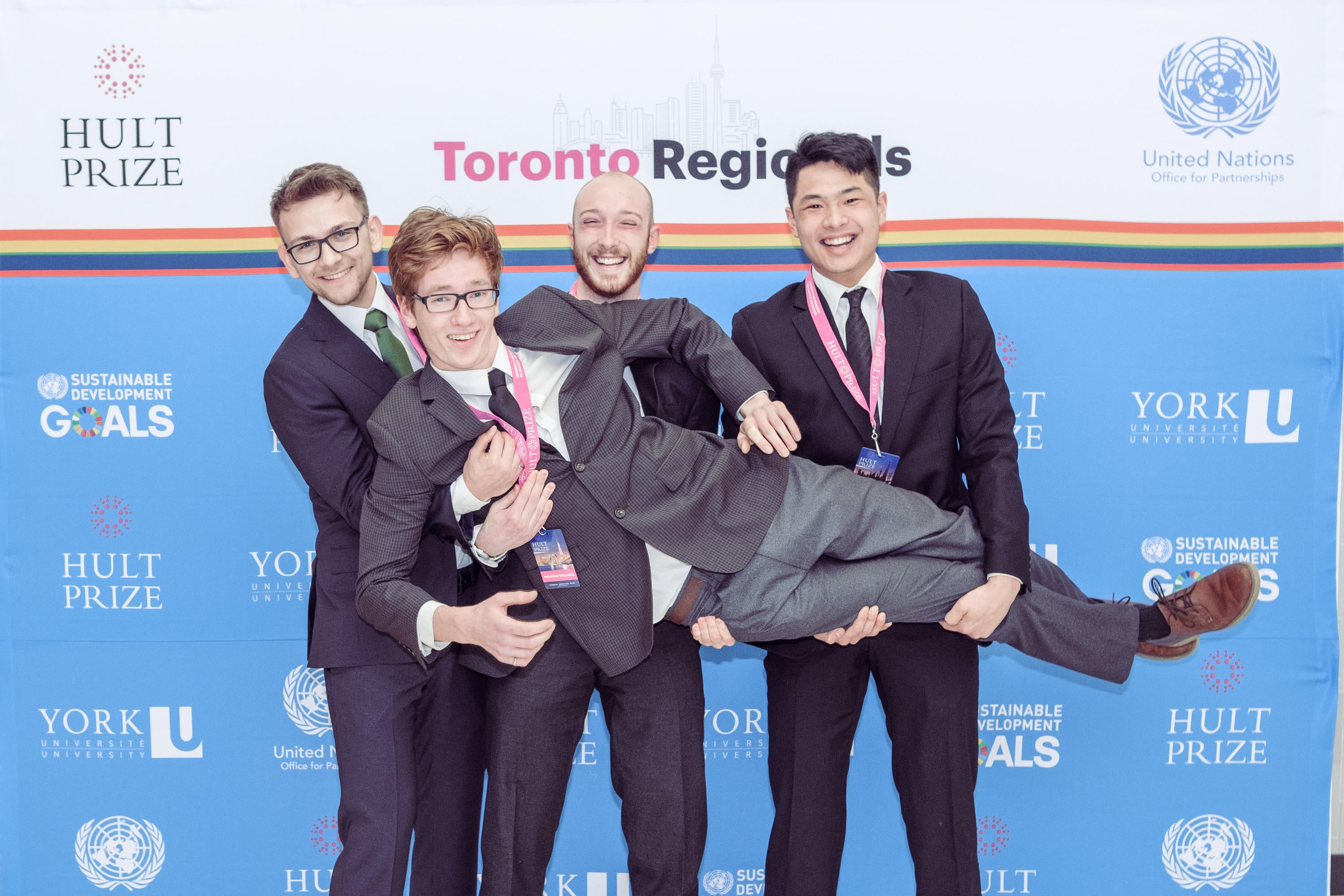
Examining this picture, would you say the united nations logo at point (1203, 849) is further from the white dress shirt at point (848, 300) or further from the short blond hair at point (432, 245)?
the short blond hair at point (432, 245)

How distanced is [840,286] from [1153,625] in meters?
1.16

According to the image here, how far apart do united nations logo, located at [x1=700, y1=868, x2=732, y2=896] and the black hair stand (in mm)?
2199

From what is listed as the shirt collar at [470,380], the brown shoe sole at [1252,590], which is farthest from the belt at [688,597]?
the brown shoe sole at [1252,590]

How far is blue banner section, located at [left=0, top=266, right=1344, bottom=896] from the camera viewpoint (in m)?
3.02

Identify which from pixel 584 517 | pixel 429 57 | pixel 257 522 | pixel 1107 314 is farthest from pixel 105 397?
pixel 1107 314

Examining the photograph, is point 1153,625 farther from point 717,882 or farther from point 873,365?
point 717,882

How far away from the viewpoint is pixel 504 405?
2033mm

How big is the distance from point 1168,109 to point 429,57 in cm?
229

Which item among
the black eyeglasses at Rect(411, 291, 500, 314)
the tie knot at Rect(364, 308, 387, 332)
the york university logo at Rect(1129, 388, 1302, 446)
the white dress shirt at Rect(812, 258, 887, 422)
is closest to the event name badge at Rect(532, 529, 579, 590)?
the black eyeglasses at Rect(411, 291, 500, 314)

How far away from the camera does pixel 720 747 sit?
317cm

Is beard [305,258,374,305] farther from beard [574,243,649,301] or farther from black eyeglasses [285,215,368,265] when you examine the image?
beard [574,243,649,301]

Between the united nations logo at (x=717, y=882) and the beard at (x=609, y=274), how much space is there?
1955 mm

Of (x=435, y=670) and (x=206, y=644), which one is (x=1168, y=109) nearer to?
(x=435, y=670)

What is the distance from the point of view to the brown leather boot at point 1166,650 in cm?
247
